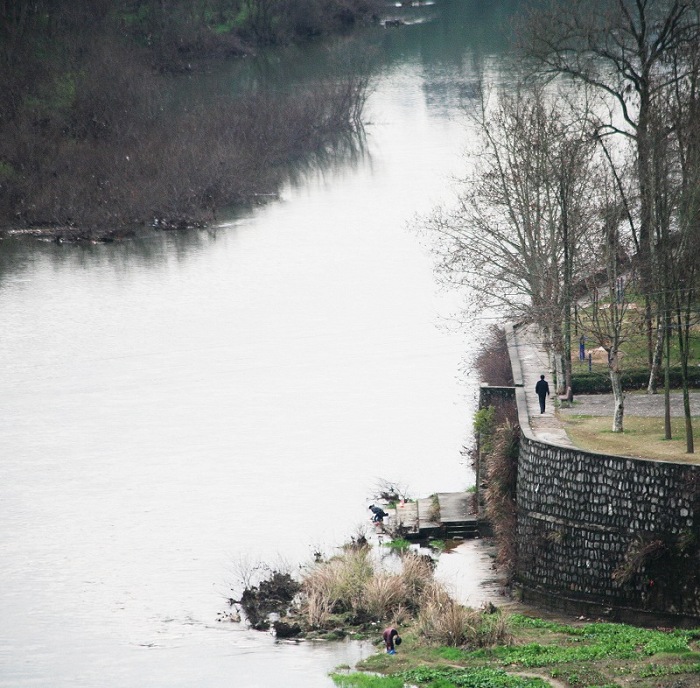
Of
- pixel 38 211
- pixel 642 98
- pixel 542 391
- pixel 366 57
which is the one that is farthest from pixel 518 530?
pixel 366 57

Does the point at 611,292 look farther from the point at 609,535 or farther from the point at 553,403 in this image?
the point at 609,535

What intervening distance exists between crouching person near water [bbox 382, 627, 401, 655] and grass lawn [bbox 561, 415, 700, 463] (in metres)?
6.88

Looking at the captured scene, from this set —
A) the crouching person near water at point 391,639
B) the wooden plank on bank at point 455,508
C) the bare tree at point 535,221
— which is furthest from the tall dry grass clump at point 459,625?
the bare tree at point 535,221

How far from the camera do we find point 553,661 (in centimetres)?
3006

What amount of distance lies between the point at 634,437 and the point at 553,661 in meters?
9.94

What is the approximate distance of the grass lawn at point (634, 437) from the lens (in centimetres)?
3671

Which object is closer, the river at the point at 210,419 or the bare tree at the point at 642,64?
the river at the point at 210,419

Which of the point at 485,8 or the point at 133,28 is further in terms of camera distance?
the point at 485,8

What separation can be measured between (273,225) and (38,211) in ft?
45.9

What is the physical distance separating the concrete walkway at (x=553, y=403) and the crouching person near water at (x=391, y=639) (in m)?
6.50

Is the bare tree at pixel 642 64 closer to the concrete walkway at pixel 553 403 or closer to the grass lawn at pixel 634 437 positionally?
the concrete walkway at pixel 553 403

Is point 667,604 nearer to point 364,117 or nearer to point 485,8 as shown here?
point 364,117

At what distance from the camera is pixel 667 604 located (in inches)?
1316

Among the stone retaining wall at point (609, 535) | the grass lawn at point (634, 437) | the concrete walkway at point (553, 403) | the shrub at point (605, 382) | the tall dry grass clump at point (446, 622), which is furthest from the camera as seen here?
the shrub at point (605, 382)
